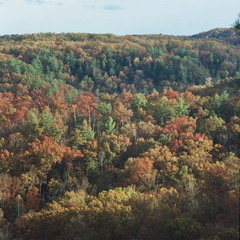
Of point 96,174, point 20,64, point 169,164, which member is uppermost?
point 20,64

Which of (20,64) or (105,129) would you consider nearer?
(105,129)

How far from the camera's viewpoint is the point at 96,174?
189 feet

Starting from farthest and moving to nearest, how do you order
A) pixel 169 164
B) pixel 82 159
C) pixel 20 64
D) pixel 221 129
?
pixel 20 64, pixel 221 129, pixel 82 159, pixel 169 164

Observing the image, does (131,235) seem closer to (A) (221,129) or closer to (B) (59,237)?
(B) (59,237)

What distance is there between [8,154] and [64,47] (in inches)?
5251

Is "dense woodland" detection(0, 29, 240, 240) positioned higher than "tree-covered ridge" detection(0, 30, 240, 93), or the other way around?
"tree-covered ridge" detection(0, 30, 240, 93)

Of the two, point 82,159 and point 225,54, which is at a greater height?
point 225,54

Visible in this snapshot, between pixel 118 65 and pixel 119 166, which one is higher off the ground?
pixel 118 65

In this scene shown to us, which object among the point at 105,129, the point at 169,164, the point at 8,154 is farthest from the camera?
the point at 105,129

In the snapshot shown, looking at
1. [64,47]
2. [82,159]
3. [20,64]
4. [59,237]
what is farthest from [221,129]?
[64,47]

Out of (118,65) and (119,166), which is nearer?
(119,166)

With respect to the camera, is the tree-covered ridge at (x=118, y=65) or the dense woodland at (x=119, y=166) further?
the tree-covered ridge at (x=118, y=65)

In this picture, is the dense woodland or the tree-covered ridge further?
the tree-covered ridge

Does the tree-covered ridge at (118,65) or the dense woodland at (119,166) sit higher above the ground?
the tree-covered ridge at (118,65)
